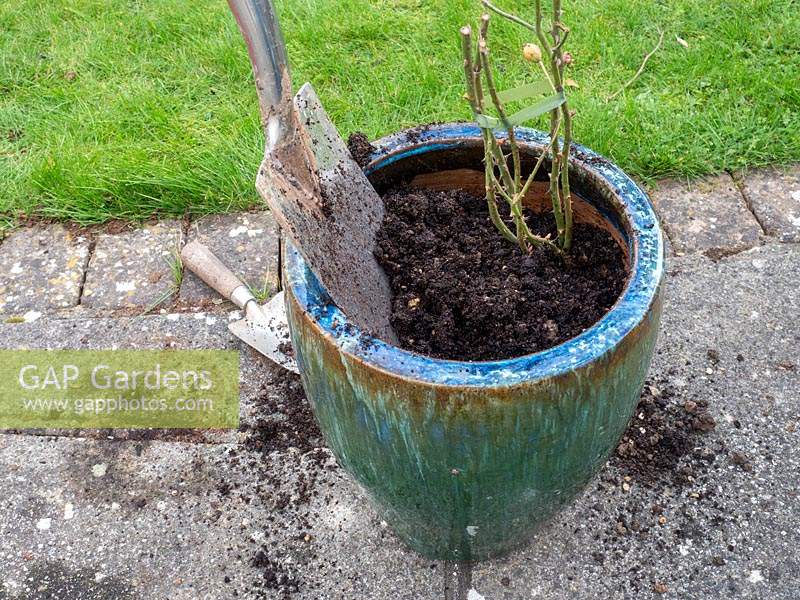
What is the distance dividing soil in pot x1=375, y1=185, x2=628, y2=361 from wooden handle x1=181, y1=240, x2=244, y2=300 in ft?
3.07

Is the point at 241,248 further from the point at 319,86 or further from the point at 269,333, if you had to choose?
the point at 319,86

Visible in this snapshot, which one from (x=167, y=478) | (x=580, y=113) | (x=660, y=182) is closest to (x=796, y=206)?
(x=660, y=182)

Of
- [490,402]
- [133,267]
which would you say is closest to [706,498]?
[490,402]

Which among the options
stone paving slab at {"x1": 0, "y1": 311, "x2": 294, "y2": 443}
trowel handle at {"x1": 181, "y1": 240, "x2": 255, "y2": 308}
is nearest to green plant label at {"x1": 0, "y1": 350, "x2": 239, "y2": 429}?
stone paving slab at {"x1": 0, "y1": 311, "x2": 294, "y2": 443}

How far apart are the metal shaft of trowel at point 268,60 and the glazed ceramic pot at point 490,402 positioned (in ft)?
0.82

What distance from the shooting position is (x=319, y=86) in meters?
3.46

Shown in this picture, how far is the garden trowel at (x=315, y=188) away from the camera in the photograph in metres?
1.50

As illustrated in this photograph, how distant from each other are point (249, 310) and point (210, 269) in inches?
8.6

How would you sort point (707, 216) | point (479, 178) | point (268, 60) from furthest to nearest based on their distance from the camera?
point (707, 216)
point (479, 178)
point (268, 60)

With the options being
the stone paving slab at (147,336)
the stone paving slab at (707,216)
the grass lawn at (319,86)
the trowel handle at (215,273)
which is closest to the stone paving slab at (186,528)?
the stone paving slab at (147,336)

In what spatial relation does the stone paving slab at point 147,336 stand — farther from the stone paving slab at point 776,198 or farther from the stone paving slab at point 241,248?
the stone paving slab at point 776,198

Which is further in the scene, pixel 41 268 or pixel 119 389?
pixel 41 268

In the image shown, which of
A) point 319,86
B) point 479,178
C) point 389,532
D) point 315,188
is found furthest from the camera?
point 319,86

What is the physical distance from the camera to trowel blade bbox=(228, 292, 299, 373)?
2514mm
